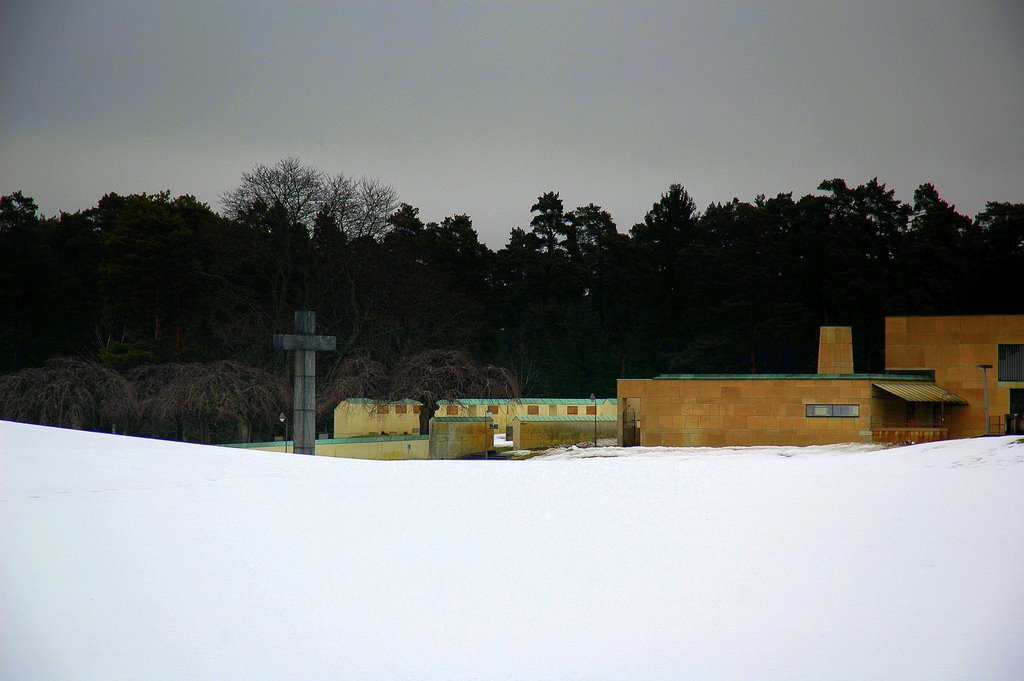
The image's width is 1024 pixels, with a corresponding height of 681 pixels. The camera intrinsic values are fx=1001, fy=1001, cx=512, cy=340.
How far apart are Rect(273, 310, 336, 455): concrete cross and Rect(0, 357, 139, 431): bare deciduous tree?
471 inches

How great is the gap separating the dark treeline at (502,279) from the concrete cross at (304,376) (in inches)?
540

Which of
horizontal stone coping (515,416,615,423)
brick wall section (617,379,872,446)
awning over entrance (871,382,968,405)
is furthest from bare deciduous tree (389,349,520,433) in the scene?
awning over entrance (871,382,968,405)

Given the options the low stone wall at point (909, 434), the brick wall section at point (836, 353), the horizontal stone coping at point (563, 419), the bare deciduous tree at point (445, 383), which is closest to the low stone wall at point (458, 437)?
the bare deciduous tree at point (445, 383)

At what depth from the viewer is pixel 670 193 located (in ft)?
208

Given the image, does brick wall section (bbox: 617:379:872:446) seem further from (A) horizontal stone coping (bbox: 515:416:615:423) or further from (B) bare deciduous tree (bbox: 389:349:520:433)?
(A) horizontal stone coping (bbox: 515:416:615:423)

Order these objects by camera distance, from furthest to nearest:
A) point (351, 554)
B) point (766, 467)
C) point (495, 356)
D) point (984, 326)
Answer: point (495, 356) → point (984, 326) → point (766, 467) → point (351, 554)

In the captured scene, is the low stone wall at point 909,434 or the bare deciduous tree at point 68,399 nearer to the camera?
the low stone wall at point 909,434

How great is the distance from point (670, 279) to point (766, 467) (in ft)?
148

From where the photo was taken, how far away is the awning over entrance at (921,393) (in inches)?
1272

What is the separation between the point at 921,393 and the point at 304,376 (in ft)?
68.1

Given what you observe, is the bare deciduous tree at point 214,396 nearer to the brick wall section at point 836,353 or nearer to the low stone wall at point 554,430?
the low stone wall at point 554,430

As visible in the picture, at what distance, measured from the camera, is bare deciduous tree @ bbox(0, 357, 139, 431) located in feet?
108

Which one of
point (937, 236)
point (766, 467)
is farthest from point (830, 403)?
point (937, 236)

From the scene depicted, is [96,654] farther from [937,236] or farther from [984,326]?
[937,236]
